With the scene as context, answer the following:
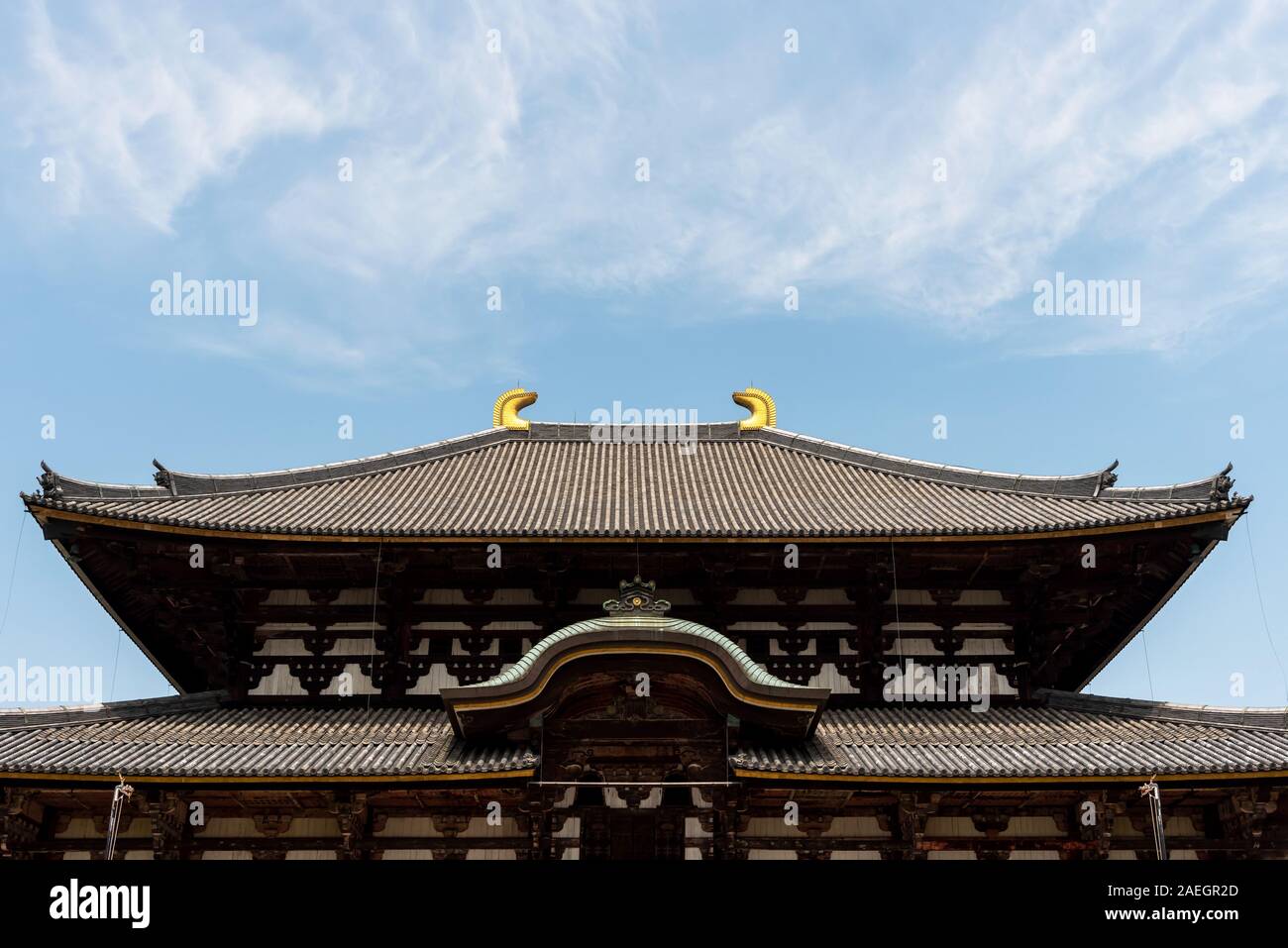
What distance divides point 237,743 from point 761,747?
25.8 feet

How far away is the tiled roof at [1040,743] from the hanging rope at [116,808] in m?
8.50

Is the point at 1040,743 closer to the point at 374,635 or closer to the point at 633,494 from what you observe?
the point at 633,494

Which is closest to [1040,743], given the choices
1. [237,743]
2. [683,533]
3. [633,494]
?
[683,533]

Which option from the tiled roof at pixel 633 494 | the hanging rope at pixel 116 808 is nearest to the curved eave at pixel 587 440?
the tiled roof at pixel 633 494

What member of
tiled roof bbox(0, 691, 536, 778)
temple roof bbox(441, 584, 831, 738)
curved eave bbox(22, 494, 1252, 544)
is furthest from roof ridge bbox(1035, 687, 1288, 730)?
tiled roof bbox(0, 691, 536, 778)

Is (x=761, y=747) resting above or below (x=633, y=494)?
below

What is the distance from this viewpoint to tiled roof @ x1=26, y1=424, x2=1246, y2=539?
17.3 metres

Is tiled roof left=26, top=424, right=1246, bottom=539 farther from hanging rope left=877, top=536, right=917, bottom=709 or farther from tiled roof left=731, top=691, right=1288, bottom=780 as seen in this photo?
tiled roof left=731, top=691, right=1288, bottom=780

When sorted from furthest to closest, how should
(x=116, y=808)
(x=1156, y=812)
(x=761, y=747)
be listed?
(x=761, y=747), (x=1156, y=812), (x=116, y=808)

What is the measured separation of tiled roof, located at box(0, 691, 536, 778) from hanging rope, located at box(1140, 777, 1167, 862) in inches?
335

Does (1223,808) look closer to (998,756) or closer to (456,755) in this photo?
(998,756)

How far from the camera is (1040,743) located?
16.0 metres
